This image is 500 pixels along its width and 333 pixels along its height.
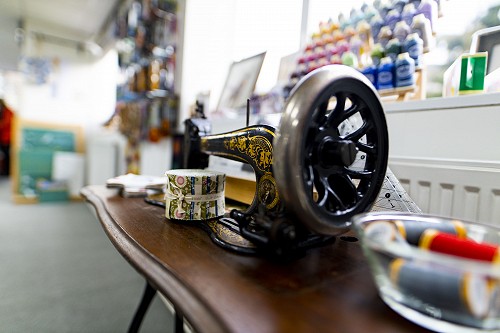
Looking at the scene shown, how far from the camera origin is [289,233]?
0.37 metres

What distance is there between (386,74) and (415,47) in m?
0.10

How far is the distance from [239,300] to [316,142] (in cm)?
22

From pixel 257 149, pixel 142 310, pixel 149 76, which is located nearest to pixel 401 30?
pixel 257 149

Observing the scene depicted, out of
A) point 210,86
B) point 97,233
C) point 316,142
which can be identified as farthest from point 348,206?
point 97,233

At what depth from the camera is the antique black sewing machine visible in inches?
14.0

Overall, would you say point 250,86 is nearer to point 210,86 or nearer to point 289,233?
point 210,86

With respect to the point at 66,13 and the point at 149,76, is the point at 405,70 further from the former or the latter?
the point at 66,13

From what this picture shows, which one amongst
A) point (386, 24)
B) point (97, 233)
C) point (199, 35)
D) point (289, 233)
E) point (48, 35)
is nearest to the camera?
point (289, 233)

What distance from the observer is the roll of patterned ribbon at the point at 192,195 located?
55 centimetres

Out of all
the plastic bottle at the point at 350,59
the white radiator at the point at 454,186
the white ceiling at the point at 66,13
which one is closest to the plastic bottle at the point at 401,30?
the plastic bottle at the point at 350,59

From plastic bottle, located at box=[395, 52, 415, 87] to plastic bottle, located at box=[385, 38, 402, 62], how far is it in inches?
1.3

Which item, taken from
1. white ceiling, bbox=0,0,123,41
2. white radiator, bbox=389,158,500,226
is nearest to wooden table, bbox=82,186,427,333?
white radiator, bbox=389,158,500,226

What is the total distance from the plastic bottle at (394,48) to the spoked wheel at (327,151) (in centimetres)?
51

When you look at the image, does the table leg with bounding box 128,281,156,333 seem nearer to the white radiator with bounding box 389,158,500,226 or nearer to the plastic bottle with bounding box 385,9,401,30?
the white radiator with bounding box 389,158,500,226
